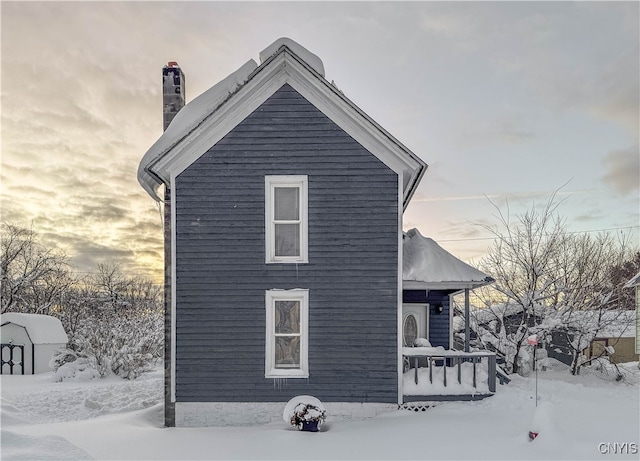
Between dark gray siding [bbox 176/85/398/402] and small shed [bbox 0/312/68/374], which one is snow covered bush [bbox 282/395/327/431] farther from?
small shed [bbox 0/312/68/374]

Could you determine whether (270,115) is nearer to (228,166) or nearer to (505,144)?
(228,166)

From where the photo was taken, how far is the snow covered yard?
292 inches

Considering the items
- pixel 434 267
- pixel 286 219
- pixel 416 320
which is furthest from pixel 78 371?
pixel 434 267

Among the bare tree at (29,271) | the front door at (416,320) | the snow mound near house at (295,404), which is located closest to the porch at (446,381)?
the snow mound near house at (295,404)

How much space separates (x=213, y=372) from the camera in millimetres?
9750

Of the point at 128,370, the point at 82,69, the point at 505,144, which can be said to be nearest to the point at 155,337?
the point at 128,370

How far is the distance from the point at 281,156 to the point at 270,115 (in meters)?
0.96

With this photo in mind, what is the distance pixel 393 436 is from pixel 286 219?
16.0 ft

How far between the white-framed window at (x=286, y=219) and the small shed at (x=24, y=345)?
17325mm

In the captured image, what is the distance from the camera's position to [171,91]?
38.2 ft

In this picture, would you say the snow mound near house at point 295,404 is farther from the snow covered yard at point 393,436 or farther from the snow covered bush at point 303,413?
the snow covered yard at point 393,436

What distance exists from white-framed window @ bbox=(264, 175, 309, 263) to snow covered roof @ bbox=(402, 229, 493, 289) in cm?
291

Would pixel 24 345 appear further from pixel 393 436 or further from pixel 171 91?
pixel 393 436

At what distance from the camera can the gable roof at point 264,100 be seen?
9664mm
